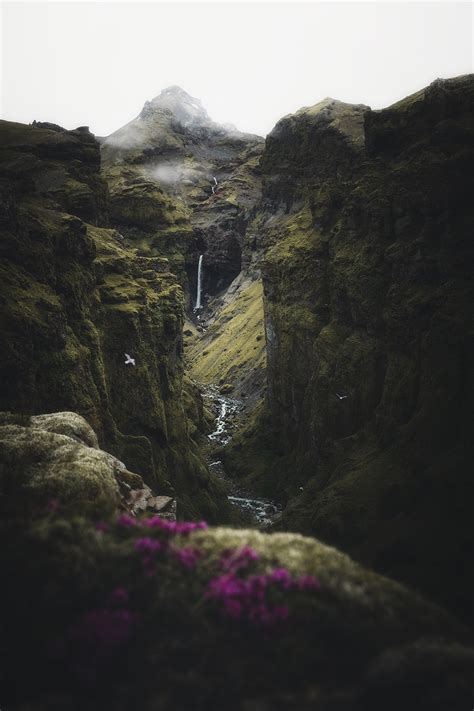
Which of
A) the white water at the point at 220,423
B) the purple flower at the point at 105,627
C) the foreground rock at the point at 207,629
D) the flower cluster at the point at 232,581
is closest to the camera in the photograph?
the foreground rock at the point at 207,629

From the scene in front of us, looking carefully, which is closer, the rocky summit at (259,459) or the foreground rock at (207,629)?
the foreground rock at (207,629)

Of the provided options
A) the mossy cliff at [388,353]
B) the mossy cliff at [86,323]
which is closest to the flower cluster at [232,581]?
the mossy cliff at [388,353]

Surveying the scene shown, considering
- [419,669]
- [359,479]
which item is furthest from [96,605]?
[359,479]

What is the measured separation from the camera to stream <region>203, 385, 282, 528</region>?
260ft

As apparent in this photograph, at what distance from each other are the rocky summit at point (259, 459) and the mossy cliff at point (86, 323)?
276mm

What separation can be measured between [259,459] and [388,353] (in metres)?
49.7

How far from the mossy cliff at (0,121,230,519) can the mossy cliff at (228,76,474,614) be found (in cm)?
1976

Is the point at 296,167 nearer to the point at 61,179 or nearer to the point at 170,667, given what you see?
the point at 61,179

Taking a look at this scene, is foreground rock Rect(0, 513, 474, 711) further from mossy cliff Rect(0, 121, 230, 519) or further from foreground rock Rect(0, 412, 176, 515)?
mossy cliff Rect(0, 121, 230, 519)

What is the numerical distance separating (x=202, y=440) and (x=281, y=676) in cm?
10129

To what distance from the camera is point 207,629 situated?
37.9ft

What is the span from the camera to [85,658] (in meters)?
10.8

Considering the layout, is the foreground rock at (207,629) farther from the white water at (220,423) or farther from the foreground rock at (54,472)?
the white water at (220,423)

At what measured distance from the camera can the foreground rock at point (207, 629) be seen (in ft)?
34.2
